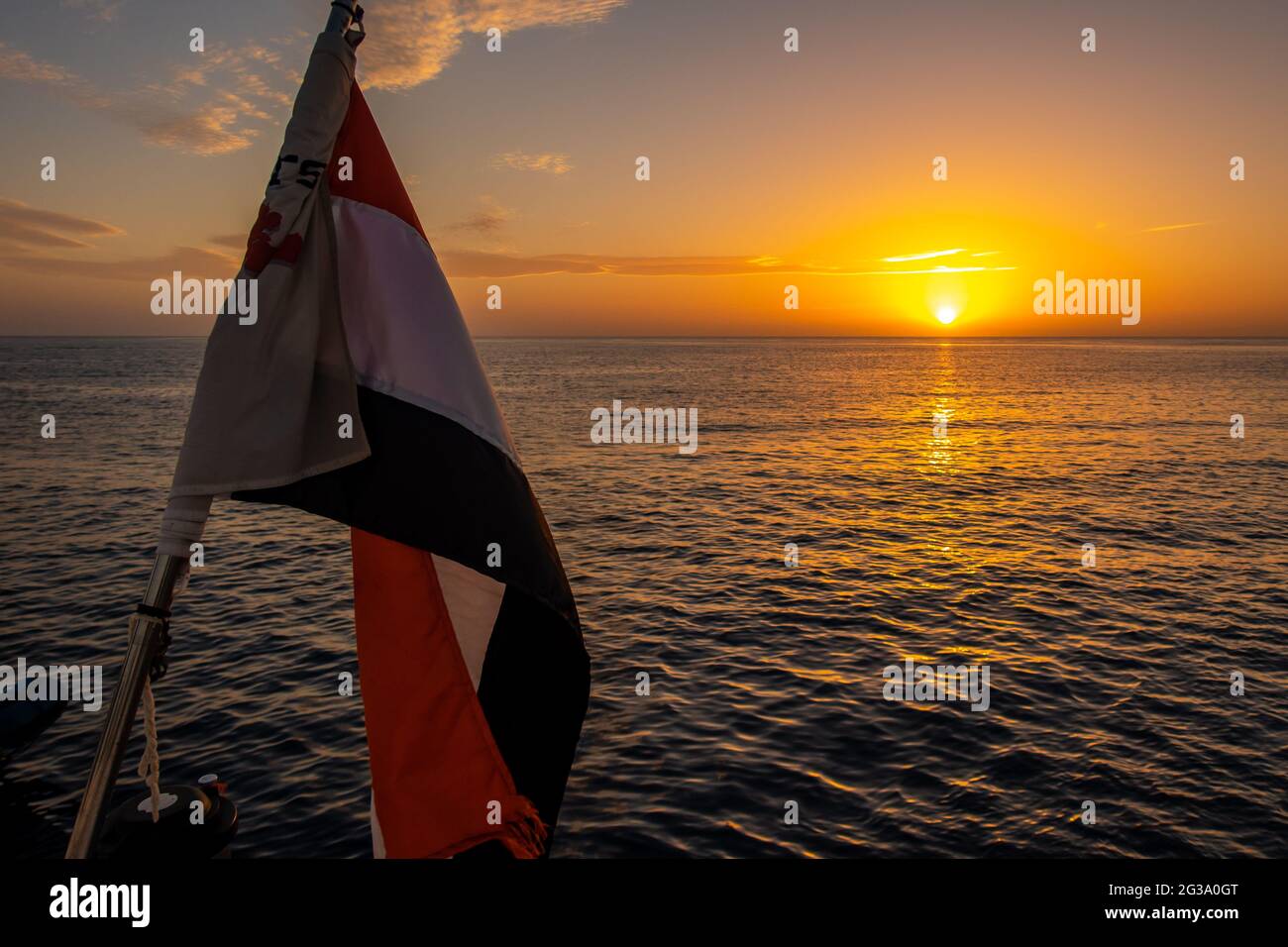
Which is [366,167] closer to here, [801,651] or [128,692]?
[128,692]

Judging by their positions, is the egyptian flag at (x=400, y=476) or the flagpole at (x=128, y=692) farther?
the egyptian flag at (x=400, y=476)

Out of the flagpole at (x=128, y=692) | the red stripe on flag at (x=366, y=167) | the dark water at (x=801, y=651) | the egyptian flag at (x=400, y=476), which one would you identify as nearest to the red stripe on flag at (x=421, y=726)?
the egyptian flag at (x=400, y=476)

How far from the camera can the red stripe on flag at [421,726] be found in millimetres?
4031

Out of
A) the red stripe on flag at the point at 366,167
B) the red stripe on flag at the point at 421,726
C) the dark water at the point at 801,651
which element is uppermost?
the red stripe on flag at the point at 366,167

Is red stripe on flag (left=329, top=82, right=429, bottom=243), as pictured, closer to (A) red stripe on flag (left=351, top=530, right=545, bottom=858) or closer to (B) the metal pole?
(A) red stripe on flag (left=351, top=530, right=545, bottom=858)

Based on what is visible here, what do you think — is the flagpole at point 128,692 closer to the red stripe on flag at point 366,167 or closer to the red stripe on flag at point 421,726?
the red stripe on flag at point 421,726

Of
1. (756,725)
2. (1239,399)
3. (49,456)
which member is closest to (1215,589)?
(756,725)

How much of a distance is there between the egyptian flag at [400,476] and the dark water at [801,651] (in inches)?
338

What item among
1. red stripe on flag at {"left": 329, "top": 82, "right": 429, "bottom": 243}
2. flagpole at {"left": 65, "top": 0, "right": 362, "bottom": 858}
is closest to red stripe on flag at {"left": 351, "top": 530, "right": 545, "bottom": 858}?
flagpole at {"left": 65, "top": 0, "right": 362, "bottom": 858}

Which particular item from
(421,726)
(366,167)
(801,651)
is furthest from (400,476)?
(801,651)

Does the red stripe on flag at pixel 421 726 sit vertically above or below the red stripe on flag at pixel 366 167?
below

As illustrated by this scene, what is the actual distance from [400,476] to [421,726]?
115cm

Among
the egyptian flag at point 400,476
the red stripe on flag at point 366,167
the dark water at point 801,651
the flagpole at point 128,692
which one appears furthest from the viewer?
the dark water at point 801,651
